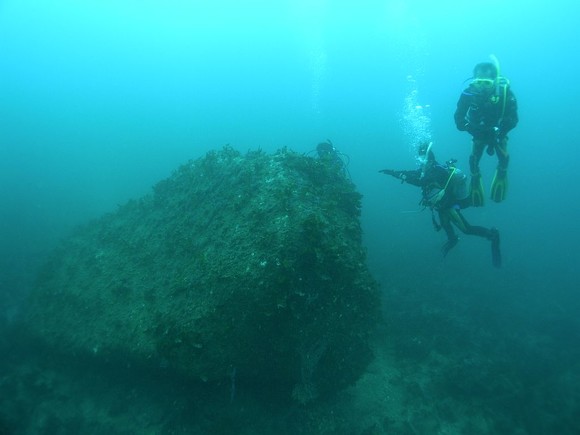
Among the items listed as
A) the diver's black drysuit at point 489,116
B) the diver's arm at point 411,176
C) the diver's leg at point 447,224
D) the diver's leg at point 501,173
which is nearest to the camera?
the diver's black drysuit at point 489,116

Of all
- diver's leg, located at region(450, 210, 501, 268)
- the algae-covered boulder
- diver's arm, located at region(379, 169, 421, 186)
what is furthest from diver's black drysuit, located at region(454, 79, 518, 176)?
the algae-covered boulder

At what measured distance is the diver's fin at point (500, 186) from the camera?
26.9 feet

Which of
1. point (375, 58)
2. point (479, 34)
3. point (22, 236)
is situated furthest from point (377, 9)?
point (22, 236)

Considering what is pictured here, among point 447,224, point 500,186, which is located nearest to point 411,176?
point 447,224

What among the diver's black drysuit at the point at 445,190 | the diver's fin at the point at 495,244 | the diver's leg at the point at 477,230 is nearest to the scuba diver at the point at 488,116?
the diver's black drysuit at the point at 445,190

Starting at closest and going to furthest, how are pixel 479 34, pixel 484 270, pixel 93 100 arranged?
pixel 484 270 → pixel 93 100 → pixel 479 34

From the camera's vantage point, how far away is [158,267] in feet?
22.2

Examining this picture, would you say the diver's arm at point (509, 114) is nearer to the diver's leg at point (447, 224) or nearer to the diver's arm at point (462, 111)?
the diver's arm at point (462, 111)

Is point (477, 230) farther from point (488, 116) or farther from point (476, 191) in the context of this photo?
point (488, 116)

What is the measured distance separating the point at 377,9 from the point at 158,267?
622ft

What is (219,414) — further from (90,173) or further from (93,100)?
(93,100)

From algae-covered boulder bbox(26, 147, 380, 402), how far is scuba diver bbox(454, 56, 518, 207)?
11.4ft

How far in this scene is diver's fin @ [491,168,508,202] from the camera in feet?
26.9

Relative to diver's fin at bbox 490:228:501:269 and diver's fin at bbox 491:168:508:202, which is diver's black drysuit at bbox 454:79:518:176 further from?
diver's fin at bbox 490:228:501:269
